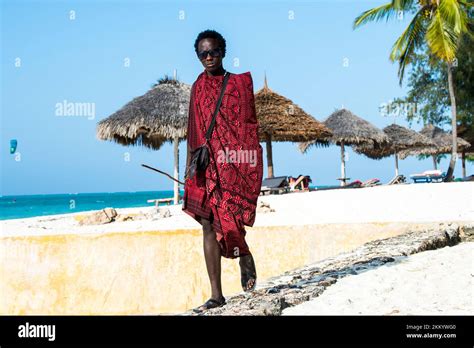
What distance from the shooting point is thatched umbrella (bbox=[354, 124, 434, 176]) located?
2533 cm

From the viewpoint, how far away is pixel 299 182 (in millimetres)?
19422

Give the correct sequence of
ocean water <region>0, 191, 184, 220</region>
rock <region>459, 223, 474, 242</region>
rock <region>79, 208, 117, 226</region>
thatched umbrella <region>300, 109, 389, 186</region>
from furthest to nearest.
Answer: ocean water <region>0, 191, 184, 220</region>
thatched umbrella <region>300, 109, 389, 186</region>
rock <region>79, 208, 117, 226</region>
rock <region>459, 223, 474, 242</region>

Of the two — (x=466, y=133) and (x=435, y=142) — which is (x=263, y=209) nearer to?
(x=435, y=142)

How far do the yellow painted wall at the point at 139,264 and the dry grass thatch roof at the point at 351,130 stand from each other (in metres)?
15.3

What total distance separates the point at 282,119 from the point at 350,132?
424cm

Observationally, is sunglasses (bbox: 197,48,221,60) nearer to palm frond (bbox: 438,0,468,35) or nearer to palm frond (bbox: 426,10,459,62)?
palm frond (bbox: 426,10,459,62)

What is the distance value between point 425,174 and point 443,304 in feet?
75.9

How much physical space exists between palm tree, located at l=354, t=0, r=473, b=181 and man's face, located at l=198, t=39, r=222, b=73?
553 inches

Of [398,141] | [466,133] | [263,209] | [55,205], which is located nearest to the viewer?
[263,209]

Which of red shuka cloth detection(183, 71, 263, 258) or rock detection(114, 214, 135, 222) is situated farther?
rock detection(114, 214, 135, 222)

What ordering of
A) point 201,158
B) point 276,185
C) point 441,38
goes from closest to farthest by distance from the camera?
point 201,158 < point 441,38 < point 276,185

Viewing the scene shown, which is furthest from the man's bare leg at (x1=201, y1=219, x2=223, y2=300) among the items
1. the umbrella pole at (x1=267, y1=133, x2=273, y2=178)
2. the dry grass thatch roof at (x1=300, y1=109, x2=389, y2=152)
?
the dry grass thatch roof at (x1=300, y1=109, x2=389, y2=152)

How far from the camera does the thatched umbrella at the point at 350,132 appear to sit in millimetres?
22562

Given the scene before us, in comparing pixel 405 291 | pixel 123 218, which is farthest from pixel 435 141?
pixel 405 291
